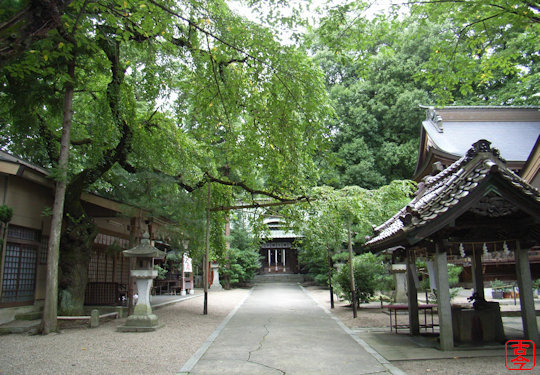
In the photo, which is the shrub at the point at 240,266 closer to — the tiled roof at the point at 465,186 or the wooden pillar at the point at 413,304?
the wooden pillar at the point at 413,304

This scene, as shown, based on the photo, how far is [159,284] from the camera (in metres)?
23.2

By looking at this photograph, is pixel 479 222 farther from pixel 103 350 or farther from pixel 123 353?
pixel 103 350

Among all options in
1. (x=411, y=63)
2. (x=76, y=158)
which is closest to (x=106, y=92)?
(x=76, y=158)

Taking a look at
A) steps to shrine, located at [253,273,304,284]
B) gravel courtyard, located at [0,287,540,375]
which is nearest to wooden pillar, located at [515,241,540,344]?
gravel courtyard, located at [0,287,540,375]

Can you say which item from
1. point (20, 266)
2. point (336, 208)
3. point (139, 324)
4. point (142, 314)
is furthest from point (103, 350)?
point (336, 208)

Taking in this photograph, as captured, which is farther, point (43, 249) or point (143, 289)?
point (43, 249)

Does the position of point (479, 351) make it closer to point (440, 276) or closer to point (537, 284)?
point (440, 276)

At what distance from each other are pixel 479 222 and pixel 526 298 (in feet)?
5.75

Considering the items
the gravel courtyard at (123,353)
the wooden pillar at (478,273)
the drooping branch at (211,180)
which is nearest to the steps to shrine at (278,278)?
the drooping branch at (211,180)

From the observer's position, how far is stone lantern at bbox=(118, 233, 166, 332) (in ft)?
33.5

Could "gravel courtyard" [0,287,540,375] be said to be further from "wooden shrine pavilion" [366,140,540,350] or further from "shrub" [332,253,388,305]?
"shrub" [332,253,388,305]

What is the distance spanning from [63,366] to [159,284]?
686 inches

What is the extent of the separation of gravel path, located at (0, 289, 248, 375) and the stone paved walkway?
0.59 metres

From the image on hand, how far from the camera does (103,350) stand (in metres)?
7.70
